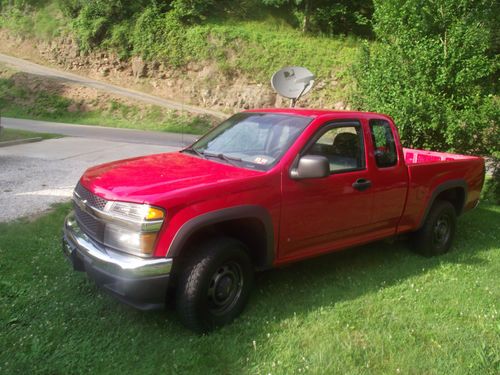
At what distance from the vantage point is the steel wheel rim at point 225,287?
3.79 m

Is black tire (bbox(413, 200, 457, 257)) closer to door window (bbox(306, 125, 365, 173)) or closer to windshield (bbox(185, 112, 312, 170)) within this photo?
door window (bbox(306, 125, 365, 173))

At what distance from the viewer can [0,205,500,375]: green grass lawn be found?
341 centimetres

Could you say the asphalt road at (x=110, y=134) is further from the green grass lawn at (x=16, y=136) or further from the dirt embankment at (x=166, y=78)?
the dirt embankment at (x=166, y=78)

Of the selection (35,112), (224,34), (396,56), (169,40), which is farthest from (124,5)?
(396,56)

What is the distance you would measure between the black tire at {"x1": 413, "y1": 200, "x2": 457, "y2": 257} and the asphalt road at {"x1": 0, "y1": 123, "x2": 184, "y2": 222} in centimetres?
501

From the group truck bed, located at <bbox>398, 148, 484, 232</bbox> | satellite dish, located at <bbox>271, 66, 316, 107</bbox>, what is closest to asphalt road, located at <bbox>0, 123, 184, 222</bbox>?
satellite dish, located at <bbox>271, 66, 316, 107</bbox>

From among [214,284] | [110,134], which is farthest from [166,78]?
[214,284]

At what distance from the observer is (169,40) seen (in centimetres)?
3053

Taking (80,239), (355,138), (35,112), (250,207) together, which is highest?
(355,138)

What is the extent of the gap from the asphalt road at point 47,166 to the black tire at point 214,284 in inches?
144

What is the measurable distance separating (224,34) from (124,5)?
23.7 ft

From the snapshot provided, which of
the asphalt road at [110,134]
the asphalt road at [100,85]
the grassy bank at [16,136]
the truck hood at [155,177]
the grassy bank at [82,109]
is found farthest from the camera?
the asphalt road at [100,85]

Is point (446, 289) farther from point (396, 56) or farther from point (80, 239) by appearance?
point (396, 56)

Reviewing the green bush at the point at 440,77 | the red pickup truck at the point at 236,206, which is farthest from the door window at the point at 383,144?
the green bush at the point at 440,77
